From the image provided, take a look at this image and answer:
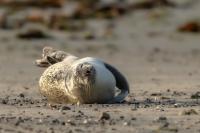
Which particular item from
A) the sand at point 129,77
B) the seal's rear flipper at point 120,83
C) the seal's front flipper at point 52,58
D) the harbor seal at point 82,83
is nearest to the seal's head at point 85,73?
the harbor seal at point 82,83

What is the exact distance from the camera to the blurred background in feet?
42.7

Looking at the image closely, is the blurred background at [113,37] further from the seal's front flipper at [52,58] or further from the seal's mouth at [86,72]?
the seal's mouth at [86,72]

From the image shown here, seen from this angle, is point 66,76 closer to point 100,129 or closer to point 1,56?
point 100,129

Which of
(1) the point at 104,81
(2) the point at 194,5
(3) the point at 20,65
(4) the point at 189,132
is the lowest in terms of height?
(4) the point at 189,132

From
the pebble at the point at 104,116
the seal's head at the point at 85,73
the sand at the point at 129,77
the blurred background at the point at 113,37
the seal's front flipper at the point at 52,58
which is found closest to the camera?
the sand at the point at 129,77

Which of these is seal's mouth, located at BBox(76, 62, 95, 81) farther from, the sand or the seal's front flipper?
the seal's front flipper

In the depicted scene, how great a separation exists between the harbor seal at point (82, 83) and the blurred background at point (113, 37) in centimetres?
168

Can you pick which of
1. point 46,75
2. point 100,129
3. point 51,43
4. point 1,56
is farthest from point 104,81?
point 51,43

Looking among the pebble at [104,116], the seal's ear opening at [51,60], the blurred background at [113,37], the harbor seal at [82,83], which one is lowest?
the pebble at [104,116]

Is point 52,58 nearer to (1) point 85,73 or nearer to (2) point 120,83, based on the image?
(2) point 120,83

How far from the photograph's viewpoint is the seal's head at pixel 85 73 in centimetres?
856

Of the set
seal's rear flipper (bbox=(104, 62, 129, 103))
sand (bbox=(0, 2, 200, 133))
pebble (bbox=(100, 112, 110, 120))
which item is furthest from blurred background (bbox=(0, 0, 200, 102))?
pebble (bbox=(100, 112, 110, 120))

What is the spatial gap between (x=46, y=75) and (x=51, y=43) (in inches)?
364

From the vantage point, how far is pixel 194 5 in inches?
858
